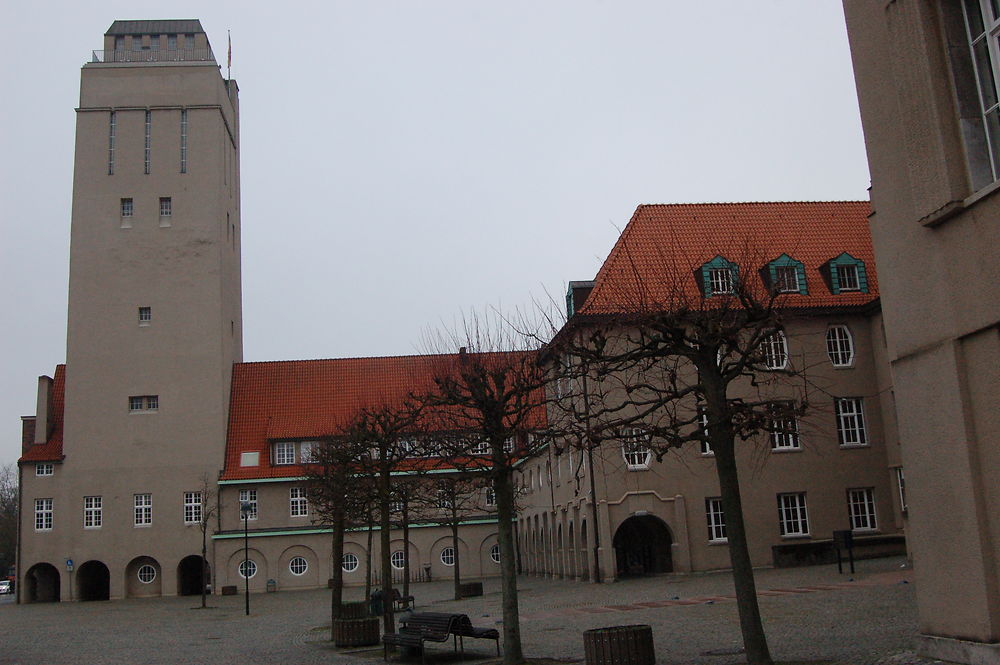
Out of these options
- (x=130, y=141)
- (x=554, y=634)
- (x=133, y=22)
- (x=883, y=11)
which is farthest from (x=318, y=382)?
(x=883, y=11)

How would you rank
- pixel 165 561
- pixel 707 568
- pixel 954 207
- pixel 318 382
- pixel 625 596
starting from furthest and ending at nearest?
pixel 318 382 < pixel 165 561 < pixel 707 568 < pixel 625 596 < pixel 954 207

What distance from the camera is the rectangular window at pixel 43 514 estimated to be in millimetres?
55031

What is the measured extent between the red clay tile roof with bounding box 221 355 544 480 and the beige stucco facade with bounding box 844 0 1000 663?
4459 centimetres

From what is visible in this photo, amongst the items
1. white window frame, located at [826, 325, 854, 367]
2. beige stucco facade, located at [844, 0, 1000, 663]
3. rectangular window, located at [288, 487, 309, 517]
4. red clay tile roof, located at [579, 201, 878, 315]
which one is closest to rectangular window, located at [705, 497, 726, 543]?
white window frame, located at [826, 325, 854, 367]

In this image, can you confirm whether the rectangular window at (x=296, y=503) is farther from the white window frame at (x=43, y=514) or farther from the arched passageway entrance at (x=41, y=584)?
the arched passageway entrance at (x=41, y=584)

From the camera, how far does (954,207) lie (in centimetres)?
1085

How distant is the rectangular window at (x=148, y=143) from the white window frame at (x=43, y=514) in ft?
63.3

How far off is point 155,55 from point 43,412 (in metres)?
22.2

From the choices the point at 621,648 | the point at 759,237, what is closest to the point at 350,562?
the point at 759,237

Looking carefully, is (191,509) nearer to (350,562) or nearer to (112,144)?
(350,562)

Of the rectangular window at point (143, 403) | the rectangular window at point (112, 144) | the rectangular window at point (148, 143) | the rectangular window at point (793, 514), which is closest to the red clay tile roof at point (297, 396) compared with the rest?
the rectangular window at point (143, 403)

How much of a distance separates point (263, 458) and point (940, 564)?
163ft

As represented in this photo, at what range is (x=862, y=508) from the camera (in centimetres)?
3712

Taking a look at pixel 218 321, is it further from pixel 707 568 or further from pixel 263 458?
pixel 707 568
